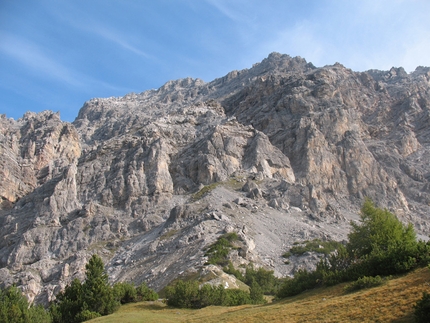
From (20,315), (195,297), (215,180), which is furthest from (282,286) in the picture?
(215,180)

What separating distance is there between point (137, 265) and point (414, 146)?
105120mm

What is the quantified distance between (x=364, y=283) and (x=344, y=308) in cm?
509

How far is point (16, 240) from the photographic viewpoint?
89.4m

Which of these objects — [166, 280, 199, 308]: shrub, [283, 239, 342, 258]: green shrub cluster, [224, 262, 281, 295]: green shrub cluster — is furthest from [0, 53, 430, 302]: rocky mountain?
[166, 280, 199, 308]: shrub

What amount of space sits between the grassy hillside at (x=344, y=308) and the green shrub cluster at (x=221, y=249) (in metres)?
24.9

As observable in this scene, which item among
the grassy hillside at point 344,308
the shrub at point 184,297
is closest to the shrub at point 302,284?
the grassy hillside at point 344,308

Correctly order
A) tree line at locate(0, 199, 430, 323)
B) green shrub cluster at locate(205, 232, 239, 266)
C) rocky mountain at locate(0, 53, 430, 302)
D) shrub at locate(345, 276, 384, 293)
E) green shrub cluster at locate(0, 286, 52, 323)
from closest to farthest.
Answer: shrub at locate(345, 276, 384, 293)
tree line at locate(0, 199, 430, 323)
green shrub cluster at locate(0, 286, 52, 323)
green shrub cluster at locate(205, 232, 239, 266)
rocky mountain at locate(0, 53, 430, 302)

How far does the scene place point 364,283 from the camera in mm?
27125

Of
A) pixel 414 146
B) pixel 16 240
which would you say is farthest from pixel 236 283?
pixel 414 146

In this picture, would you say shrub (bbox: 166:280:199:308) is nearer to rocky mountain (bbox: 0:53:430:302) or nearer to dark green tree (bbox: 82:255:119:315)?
dark green tree (bbox: 82:255:119:315)

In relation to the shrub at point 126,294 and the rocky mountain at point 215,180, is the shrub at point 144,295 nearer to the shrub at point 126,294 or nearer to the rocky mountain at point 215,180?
the shrub at point 126,294

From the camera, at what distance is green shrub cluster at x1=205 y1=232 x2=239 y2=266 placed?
57.8 m

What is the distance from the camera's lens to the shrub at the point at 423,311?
17.9m

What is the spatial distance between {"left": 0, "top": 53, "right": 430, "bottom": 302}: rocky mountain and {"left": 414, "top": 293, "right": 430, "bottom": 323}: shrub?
33.6 meters
